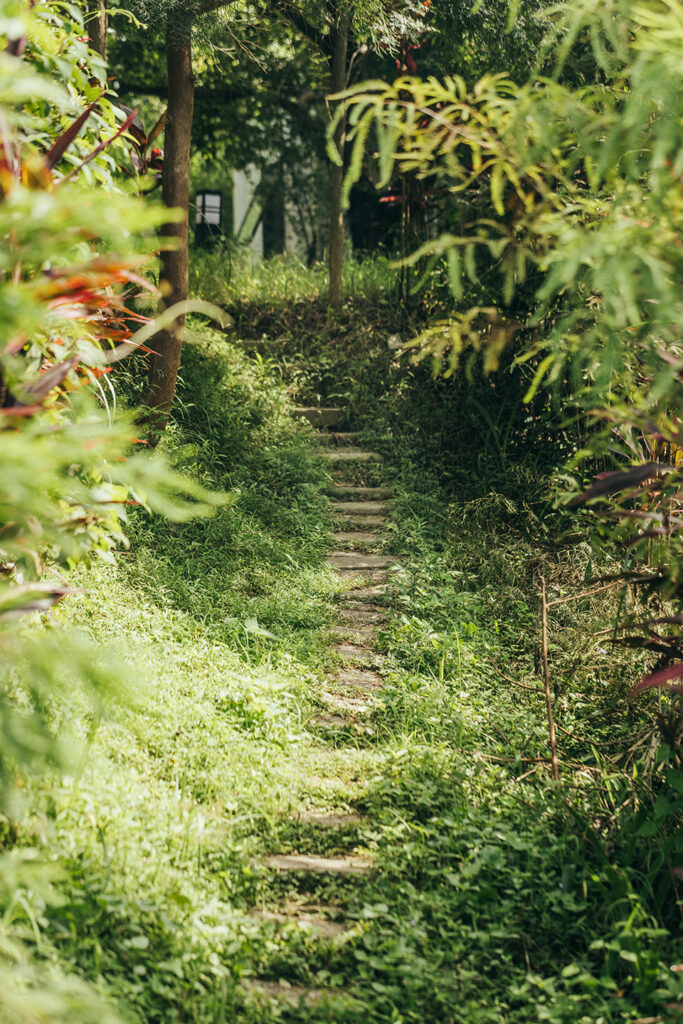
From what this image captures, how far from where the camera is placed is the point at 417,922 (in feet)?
8.54

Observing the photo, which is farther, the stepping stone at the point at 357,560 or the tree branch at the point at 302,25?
the tree branch at the point at 302,25

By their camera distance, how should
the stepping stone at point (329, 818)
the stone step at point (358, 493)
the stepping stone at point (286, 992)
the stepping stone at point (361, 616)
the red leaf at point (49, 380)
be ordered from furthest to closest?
the stone step at point (358, 493), the stepping stone at point (361, 616), the stepping stone at point (329, 818), the stepping stone at point (286, 992), the red leaf at point (49, 380)

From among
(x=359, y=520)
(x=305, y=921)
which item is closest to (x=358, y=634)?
(x=359, y=520)

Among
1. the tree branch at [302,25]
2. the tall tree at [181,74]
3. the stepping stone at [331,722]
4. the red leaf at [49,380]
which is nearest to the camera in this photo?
the red leaf at [49,380]

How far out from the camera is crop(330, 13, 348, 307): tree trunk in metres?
7.64

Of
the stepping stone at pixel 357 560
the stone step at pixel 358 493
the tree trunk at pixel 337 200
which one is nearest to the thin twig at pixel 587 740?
the stepping stone at pixel 357 560

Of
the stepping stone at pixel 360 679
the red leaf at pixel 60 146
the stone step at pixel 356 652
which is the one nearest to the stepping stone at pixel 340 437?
the stone step at pixel 356 652

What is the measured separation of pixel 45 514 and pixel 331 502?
11.9ft

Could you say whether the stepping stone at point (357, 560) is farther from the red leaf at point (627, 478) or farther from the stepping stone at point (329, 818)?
the red leaf at point (627, 478)

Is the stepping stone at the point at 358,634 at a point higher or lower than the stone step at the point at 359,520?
lower

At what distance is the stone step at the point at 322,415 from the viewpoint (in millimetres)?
7147

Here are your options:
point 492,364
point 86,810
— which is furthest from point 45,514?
point 492,364

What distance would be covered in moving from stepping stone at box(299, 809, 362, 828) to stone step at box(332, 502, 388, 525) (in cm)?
302

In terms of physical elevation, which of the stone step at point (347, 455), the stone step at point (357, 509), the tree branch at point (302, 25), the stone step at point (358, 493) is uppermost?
the tree branch at point (302, 25)
